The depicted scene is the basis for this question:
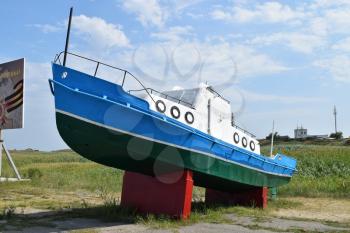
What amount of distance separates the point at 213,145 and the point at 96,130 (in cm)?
335

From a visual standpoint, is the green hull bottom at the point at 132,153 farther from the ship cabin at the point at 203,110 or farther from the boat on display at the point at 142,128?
the ship cabin at the point at 203,110

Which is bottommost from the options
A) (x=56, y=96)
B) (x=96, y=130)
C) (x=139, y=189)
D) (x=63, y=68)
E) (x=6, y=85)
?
(x=139, y=189)

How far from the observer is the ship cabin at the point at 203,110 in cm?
1134

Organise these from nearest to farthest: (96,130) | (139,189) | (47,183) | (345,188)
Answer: (96,130), (139,189), (345,188), (47,183)

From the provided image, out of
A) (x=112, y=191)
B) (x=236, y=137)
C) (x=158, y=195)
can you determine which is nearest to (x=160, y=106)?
(x=158, y=195)

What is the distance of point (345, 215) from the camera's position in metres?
13.6

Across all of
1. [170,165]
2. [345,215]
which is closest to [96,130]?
[170,165]

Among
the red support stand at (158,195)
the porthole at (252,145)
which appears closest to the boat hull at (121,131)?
the red support stand at (158,195)

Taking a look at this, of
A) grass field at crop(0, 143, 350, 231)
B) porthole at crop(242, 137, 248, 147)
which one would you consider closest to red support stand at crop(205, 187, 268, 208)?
grass field at crop(0, 143, 350, 231)

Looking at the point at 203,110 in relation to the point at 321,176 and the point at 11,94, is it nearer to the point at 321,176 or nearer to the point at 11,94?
the point at 11,94

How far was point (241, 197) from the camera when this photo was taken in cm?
1522

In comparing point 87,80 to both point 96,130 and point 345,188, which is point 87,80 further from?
point 345,188

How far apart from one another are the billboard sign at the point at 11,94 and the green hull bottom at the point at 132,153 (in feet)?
42.9

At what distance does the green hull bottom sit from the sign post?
1308cm
